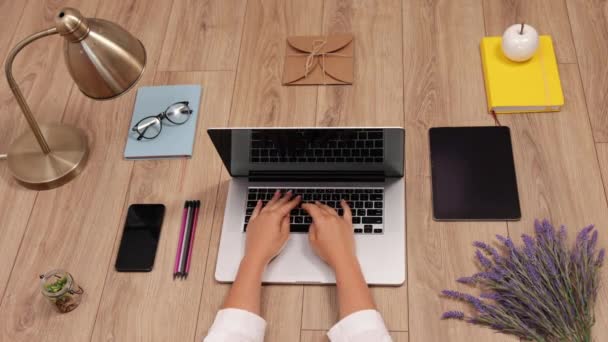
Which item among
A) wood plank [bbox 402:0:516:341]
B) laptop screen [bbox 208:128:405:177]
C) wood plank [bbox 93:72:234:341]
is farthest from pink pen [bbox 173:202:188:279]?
wood plank [bbox 402:0:516:341]

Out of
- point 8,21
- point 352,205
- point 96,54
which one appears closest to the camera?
point 96,54

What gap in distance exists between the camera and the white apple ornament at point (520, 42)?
1502 millimetres

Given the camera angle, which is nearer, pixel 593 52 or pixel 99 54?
pixel 99 54

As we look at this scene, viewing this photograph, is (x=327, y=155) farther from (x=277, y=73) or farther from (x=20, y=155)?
(x=20, y=155)

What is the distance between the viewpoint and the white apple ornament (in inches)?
59.1

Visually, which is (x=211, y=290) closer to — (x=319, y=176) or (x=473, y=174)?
(x=319, y=176)

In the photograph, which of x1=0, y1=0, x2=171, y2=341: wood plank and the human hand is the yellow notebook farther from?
x1=0, y1=0, x2=171, y2=341: wood plank

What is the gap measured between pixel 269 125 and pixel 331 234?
39cm

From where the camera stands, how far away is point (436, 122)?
153 cm

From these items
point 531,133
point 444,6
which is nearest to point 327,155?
point 531,133

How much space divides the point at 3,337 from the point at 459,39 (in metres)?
1.34

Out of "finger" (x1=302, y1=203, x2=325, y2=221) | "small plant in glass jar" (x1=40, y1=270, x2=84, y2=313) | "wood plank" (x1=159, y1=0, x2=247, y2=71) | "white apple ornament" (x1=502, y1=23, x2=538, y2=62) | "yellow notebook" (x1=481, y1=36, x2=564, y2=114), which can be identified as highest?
"wood plank" (x1=159, y1=0, x2=247, y2=71)

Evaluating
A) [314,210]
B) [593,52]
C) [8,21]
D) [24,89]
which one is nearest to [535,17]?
[593,52]

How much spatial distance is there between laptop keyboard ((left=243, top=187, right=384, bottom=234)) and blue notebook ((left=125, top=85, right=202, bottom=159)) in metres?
0.27
